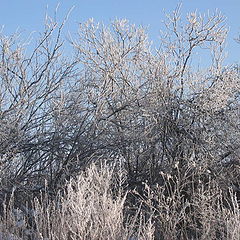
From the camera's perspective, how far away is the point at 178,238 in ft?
26.0

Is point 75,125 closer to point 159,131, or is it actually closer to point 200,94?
point 159,131

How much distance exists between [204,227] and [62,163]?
364cm

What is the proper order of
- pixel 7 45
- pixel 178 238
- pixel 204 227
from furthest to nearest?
pixel 7 45
pixel 178 238
pixel 204 227

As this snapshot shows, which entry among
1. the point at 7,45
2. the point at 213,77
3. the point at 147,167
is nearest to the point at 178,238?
the point at 147,167

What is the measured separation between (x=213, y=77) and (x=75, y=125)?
3603 mm

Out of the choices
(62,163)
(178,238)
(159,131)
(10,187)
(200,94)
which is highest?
(200,94)

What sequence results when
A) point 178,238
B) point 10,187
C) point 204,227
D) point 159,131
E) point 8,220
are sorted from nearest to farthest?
point 8,220 < point 204,227 < point 178,238 < point 10,187 < point 159,131

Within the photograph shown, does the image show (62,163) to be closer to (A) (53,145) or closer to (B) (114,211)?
(A) (53,145)

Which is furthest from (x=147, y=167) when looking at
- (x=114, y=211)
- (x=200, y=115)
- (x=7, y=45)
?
(x=114, y=211)

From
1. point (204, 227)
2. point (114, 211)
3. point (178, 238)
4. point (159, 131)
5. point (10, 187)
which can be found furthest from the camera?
point (159, 131)

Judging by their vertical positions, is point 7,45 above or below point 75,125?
above

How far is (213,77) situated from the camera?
10.6 m

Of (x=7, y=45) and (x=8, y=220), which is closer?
(x=8, y=220)

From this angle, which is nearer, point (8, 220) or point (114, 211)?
point (114, 211)
